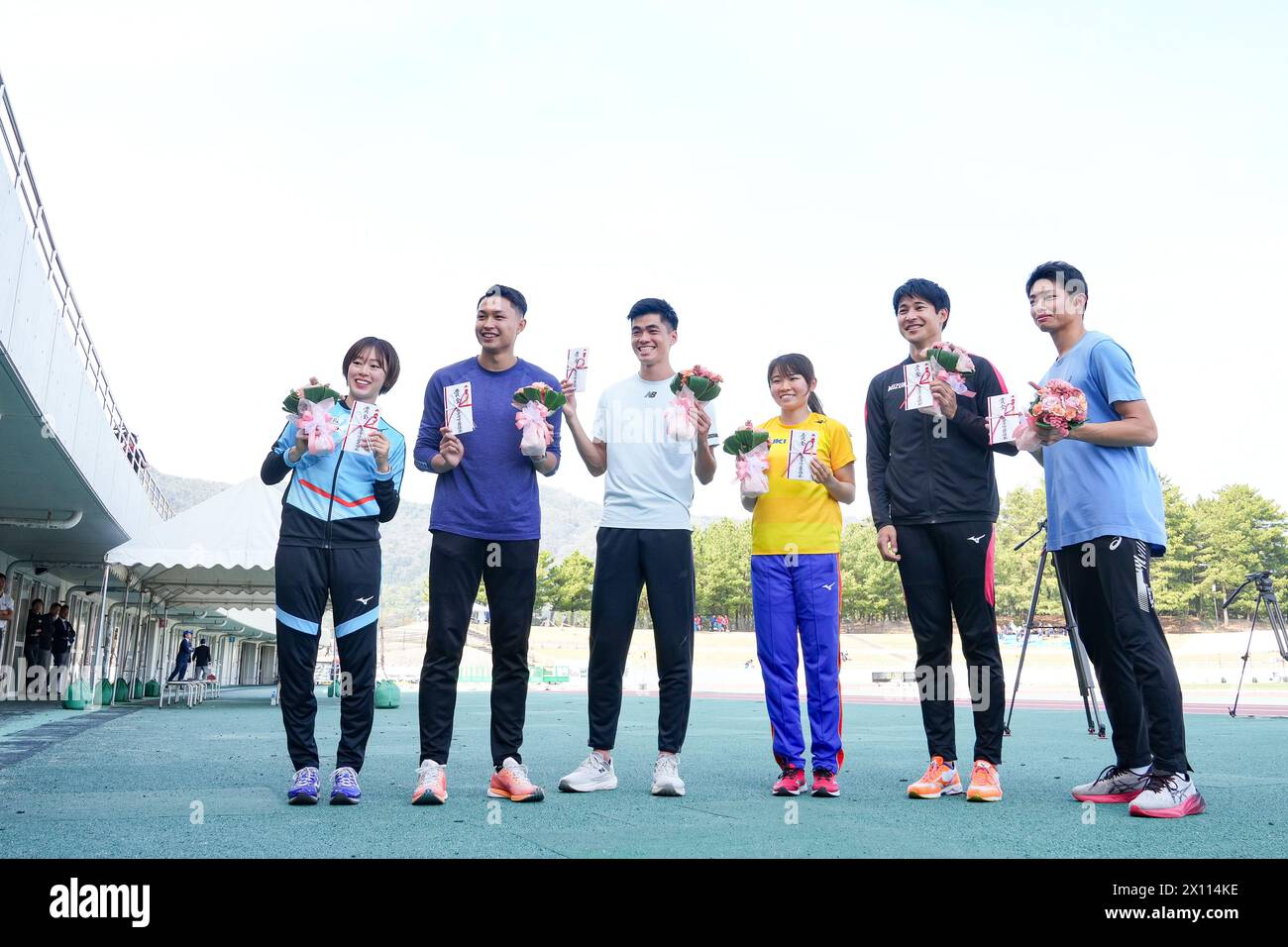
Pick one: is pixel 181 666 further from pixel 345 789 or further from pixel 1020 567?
pixel 1020 567

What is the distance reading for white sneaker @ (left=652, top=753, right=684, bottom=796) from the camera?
3.71m

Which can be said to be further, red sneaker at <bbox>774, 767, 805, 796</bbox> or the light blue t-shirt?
red sneaker at <bbox>774, 767, 805, 796</bbox>

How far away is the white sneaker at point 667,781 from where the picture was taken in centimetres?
371

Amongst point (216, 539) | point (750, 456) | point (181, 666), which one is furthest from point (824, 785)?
point (181, 666)

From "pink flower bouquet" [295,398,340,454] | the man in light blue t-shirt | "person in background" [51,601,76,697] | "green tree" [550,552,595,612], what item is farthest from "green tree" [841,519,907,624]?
"pink flower bouquet" [295,398,340,454]

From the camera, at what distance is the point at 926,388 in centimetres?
387

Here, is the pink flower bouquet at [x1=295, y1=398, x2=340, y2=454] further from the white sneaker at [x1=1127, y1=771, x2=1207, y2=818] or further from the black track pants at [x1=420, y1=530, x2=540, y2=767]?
the white sneaker at [x1=1127, y1=771, x2=1207, y2=818]

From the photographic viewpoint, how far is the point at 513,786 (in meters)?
3.54

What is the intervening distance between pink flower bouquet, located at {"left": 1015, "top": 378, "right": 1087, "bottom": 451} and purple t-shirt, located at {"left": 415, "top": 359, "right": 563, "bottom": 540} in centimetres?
193

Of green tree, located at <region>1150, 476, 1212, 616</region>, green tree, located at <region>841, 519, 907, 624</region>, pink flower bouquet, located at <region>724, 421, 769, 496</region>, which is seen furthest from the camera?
green tree, located at <region>841, 519, 907, 624</region>

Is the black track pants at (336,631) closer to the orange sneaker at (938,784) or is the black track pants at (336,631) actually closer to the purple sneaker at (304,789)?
the purple sneaker at (304,789)

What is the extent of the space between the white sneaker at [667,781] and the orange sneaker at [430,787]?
855 millimetres

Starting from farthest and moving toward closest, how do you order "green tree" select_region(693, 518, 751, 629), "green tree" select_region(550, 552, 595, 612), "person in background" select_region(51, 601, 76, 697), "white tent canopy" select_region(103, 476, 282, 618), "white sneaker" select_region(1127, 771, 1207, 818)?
"green tree" select_region(693, 518, 751, 629)
"green tree" select_region(550, 552, 595, 612)
"person in background" select_region(51, 601, 76, 697)
"white tent canopy" select_region(103, 476, 282, 618)
"white sneaker" select_region(1127, 771, 1207, 818)
